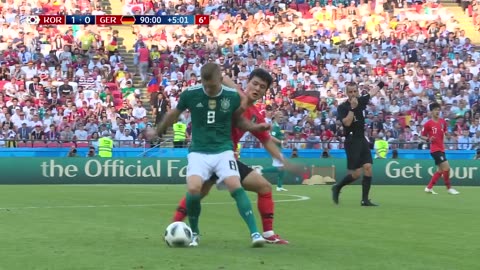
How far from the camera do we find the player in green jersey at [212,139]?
34.8 feet

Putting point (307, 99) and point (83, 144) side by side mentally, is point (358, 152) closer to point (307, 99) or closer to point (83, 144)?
point (83, 144)

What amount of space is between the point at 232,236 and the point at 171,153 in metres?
19.3

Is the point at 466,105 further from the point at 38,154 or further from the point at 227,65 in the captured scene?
the point at 38,154

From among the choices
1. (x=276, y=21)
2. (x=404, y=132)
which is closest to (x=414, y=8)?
(x=276, y=21)

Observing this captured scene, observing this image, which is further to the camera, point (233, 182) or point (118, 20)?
point (118, 20)

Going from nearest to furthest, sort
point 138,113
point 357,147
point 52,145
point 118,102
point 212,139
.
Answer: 1. point 212,139
2. point 357,147
3. point 52,145
4. point 138,113
5. point 118,102

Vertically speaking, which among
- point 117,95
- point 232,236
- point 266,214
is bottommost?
point 232,236

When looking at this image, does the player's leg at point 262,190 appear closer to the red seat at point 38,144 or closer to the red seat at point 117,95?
the red seat at point 38,144

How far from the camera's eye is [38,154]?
3055cm

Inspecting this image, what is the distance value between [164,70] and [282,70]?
4.01 metres

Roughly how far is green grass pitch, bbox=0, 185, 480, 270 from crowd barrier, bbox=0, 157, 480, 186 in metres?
9.18

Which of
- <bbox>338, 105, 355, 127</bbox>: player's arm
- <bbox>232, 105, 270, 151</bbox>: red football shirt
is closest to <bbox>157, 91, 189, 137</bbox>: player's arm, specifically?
<bbox>232, 105, 270, 151</bbox>: red football shirt

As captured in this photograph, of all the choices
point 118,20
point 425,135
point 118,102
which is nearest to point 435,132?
point 425,135

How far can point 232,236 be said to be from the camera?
12.1 meters
